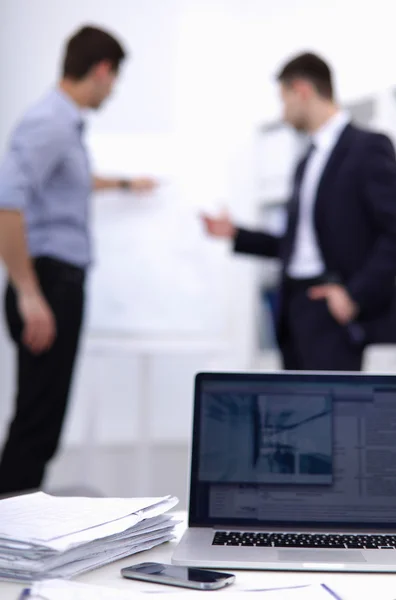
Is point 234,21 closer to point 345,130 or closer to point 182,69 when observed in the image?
point 182,69

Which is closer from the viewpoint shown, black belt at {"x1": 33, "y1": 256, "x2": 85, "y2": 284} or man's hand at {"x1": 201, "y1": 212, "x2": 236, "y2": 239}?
black belt at {"x1": 33, "y1": 256, "x2": 85, "y2": 284}

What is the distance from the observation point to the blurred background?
3188 millimetres

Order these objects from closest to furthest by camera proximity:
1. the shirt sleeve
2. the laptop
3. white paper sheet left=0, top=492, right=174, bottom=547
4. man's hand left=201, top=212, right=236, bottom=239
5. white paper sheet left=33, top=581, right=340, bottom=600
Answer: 1. white paper sheet left=33, top=581, right=340, bottom=600
2. white paper sheet left=0, top=492, right=174, bottom=547
3. the laptop
4. the shirt sleeve
5. man's hand left=201, top=212, right=236, bottom=239

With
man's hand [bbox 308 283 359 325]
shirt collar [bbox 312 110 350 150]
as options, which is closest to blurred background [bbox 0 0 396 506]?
shirt collar [bbox 312 110 350 150]

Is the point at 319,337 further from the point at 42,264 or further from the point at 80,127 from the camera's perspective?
the point at 80,127

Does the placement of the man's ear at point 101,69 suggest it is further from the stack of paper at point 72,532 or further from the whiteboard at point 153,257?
the stack of paper at point 72,532

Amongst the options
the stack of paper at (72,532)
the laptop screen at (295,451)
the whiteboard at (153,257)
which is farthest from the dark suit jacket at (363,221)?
the stack of paper at (72,532)

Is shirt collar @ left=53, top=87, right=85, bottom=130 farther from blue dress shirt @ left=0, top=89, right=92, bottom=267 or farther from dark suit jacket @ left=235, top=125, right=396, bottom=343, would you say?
dark suit jacket @ left=235, top=125, right=396, bottom=343

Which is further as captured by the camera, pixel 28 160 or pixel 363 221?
pixel 363 221

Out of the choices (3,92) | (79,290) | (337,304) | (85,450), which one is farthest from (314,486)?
(3,92)

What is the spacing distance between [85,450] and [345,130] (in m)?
1.53

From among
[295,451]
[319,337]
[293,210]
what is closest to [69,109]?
[293,210]

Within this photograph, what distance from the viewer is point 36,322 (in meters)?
2.21

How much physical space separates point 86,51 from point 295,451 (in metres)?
1.75
